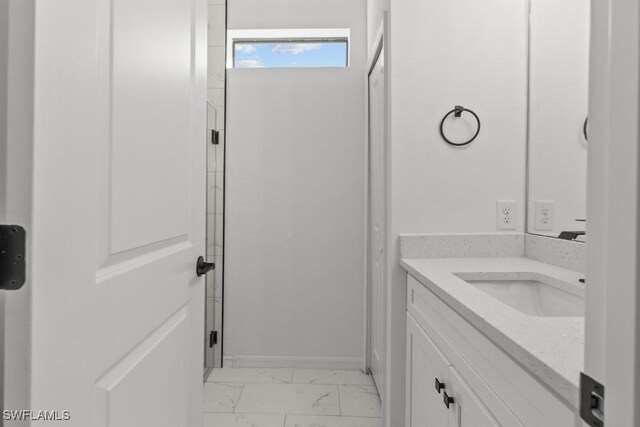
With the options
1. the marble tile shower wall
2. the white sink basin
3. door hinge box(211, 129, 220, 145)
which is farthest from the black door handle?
door hinge box(211, 129, 220, 145)

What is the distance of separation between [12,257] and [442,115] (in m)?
1.56

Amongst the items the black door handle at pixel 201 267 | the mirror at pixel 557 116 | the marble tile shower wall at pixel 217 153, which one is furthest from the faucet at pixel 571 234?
the marble tile shower wall at pixel 217 153

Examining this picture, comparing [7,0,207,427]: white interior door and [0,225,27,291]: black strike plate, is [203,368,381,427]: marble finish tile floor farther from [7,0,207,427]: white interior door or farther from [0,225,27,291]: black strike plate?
[0,225,27,291]: black strike plate

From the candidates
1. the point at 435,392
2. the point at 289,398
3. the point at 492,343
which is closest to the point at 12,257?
the point at 492,343

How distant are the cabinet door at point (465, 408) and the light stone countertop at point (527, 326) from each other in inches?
7.1

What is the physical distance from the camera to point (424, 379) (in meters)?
1.36

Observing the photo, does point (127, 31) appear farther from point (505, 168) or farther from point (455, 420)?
point (505, 168)

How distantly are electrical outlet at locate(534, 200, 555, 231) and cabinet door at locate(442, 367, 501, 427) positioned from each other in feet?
2.73

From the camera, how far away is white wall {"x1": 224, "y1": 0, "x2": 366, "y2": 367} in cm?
264

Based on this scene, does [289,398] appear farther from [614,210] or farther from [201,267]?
[614,210]

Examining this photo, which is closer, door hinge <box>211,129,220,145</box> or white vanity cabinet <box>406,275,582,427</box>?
white vanity cabinet <box>406,275,582,427</box>

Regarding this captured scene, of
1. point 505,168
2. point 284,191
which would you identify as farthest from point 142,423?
point 284,191

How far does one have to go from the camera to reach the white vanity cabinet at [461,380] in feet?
2.22

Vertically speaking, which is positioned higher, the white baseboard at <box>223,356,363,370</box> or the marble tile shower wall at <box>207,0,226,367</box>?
the marble tile shower wall at <box>207,0,226,367</box>
